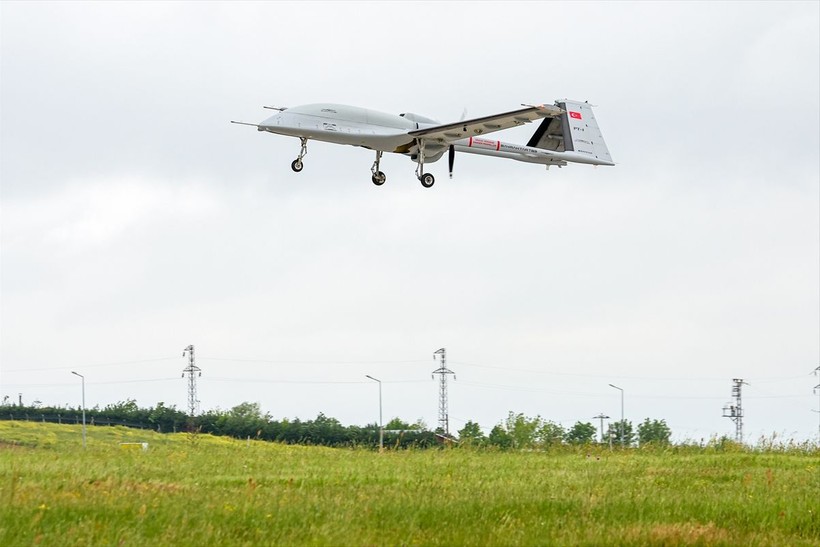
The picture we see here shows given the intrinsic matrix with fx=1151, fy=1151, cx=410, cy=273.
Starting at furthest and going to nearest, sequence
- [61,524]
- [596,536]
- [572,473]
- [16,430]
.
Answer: [16,430]
[572,473]
[596,536]
[61,524]

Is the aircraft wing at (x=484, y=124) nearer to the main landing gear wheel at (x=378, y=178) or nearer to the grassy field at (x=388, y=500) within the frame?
the main landing gear wheel at (x=378, y=178)

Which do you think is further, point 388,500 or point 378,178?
point 378,178

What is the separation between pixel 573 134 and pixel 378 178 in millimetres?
10806

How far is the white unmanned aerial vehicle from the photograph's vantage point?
40562 mm

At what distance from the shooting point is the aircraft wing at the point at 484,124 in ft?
139

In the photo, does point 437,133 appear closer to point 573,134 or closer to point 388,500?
point 573,134

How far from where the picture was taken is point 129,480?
20469 millimetres

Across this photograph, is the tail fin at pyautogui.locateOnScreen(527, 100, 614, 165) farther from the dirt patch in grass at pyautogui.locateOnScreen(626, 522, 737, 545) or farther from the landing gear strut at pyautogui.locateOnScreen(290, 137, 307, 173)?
the dirt patch in grass at pyautogui.locateOnScreen(626, 522, 737, 545)

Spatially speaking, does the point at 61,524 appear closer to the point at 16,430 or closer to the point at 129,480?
the point at 129,480

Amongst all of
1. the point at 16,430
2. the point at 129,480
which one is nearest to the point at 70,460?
the point at 129,480

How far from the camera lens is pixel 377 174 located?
43.8 metres

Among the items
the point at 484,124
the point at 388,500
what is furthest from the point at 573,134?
the point at 388,500

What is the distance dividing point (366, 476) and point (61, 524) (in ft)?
28.3

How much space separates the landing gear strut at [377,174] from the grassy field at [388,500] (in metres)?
16.3
